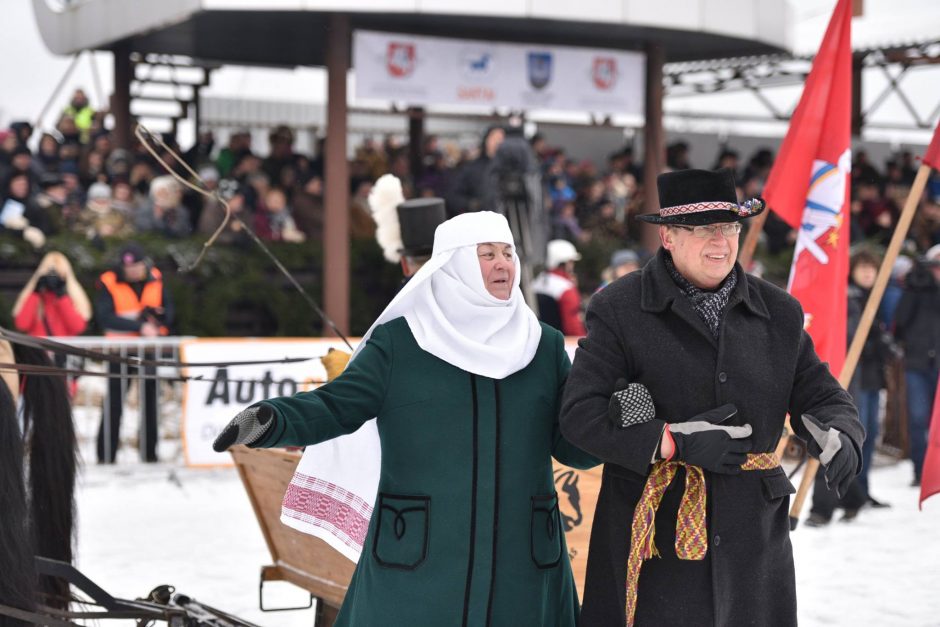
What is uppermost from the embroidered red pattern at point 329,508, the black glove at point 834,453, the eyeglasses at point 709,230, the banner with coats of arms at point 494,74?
the banner with coats of arms at point 494,74

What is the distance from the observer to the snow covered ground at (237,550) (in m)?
6.38

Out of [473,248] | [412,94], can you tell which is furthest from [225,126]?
[473,248]

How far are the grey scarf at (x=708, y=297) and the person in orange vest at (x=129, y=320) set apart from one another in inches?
286

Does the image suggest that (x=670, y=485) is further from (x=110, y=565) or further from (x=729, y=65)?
(x=729, y=65)

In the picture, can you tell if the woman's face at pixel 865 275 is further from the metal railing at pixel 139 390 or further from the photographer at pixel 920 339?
the metal railing at pixel 139 390

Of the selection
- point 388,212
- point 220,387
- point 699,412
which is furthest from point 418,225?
point 220,387

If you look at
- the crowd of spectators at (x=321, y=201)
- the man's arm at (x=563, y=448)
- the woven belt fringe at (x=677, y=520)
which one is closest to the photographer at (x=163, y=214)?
the crowd of spectators at (x=321, y=201)

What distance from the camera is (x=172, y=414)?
10.9 m

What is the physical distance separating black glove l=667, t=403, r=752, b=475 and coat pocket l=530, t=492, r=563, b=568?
548 mm

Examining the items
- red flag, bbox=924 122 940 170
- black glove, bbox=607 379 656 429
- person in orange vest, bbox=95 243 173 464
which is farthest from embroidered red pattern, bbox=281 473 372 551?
person in orange vest, bbox=95 243 173 464

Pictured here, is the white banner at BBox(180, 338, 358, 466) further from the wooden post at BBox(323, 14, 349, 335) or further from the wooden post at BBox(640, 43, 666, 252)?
the wooden post at BBox(640, 43, 666, 252)

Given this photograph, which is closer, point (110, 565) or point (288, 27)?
point (110, 565)

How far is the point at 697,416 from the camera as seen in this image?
10.2ft

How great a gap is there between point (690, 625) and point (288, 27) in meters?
11.5
